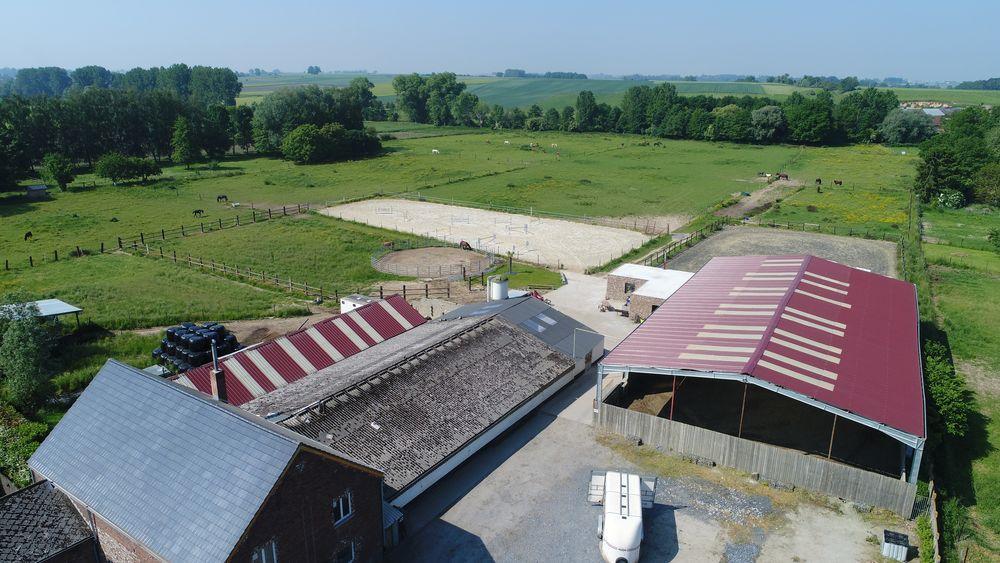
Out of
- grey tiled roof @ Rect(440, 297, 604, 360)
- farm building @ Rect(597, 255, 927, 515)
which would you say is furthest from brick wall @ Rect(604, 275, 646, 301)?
grey tiled roof @ Rect(440, 297, 604, 360)

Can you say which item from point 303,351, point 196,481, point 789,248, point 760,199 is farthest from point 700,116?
point 196,481

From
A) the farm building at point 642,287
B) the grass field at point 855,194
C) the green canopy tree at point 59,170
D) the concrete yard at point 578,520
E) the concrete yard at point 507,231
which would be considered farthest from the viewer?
the green canopy tree at point 59,170

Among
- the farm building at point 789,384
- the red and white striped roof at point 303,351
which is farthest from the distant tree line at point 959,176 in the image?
the red and white striped roof at point 303,351

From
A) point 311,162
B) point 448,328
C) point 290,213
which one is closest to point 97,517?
point 448,328

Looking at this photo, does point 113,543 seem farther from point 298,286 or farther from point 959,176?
point 959,176

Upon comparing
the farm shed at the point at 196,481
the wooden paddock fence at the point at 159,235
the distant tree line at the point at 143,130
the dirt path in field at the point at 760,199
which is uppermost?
the distant tree line at the point at 143,130

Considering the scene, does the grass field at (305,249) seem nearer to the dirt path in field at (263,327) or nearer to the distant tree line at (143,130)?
the dirt path in field at (263,327)

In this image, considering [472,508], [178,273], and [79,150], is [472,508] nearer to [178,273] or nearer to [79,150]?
[178,273]
